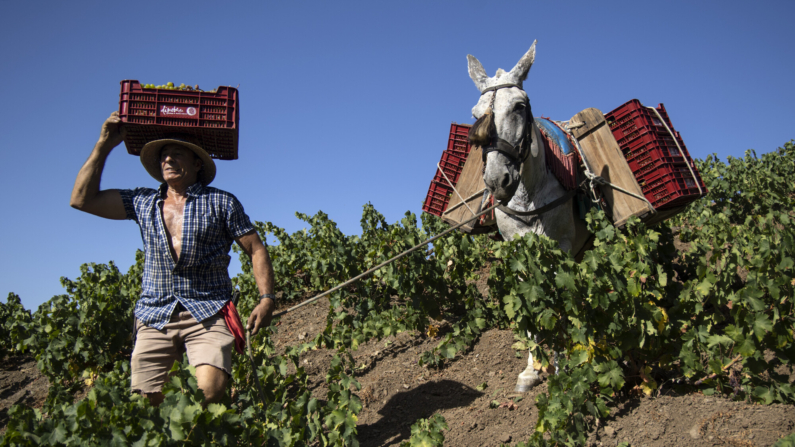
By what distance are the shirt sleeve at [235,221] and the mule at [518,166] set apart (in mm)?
1547

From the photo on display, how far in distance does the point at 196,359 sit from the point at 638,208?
3.31m

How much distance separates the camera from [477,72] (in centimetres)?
417

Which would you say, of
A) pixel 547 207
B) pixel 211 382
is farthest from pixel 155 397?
pixel 547 207

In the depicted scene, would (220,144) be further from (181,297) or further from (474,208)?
(474,208)

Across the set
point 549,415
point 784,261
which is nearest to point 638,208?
point 784,261

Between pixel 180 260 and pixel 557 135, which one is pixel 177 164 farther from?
pixel 557 135

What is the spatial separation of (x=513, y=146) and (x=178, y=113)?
209 centimetres

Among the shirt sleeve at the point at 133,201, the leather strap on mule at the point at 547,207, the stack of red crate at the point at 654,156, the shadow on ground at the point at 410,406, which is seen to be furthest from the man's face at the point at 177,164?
the stack of red crate at the point at 654,156

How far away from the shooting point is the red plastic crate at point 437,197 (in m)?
5.47

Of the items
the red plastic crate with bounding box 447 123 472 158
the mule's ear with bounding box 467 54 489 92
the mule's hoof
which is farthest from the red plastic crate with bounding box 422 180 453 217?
the mule's hoof

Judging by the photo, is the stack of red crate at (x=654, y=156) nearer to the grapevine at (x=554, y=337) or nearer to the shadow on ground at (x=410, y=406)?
the grapevine at (x=554, y=337)

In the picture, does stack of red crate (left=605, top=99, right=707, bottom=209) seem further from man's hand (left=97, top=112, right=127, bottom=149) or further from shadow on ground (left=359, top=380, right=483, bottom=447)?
man's hand (left=97, top=112, right=127, bottom=149)

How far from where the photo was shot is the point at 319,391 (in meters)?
4.90

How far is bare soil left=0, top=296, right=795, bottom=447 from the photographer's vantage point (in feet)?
9.21
